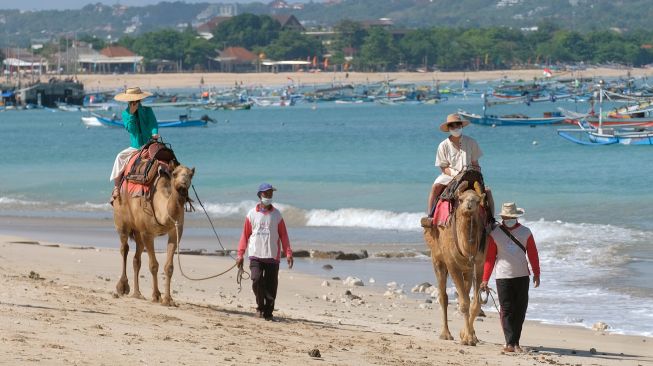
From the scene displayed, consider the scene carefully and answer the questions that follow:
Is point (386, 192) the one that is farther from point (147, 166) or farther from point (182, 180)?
point (182, 180)

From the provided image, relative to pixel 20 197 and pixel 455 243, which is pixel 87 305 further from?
pixel 20 197

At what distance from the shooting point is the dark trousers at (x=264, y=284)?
1438cm

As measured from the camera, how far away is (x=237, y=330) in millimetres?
12961

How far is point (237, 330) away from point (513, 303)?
261 centimetres

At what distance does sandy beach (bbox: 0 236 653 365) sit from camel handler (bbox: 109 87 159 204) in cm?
139

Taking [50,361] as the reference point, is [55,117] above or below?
below

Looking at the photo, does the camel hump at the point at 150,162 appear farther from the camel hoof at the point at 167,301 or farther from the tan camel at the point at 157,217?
the camel hoof at the point at 167,301

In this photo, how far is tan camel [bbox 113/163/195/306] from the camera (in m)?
14.3

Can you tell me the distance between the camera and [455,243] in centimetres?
1300

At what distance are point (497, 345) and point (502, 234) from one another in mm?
1371

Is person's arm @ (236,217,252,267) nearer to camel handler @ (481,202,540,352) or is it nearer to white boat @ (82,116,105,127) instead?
camel handler @ (481,202,540,352)

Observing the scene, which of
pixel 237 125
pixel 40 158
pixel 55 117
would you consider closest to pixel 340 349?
pixel 40 158

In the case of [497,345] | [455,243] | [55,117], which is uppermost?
[455,243]

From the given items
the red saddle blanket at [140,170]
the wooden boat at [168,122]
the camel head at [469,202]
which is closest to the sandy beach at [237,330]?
the red saddle blanket at [140,170]
